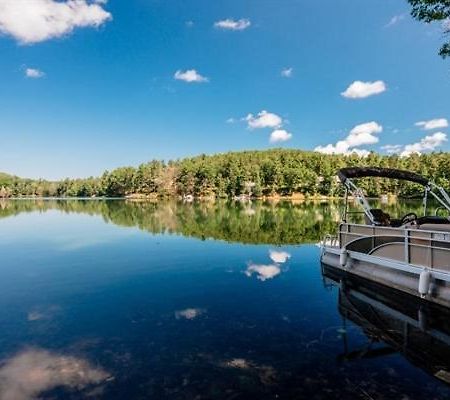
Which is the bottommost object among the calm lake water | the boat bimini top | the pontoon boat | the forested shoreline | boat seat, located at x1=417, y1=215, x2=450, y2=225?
the calm lake water

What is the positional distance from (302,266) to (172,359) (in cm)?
1109

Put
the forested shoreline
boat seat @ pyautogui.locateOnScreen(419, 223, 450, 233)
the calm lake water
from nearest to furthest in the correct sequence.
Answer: the calm lake water < boat seat @ pyautogui.locateOnScreen(419, 223, 450, 233) < the forested shoreline

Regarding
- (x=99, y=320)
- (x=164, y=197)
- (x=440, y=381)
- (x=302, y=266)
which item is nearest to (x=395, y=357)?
(x=440, y=381)

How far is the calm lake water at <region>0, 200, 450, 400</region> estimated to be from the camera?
6605 millimetres

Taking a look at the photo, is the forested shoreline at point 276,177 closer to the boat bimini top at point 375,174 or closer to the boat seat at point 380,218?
the boat bimini top at point 375,174

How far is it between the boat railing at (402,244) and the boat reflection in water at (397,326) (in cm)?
119

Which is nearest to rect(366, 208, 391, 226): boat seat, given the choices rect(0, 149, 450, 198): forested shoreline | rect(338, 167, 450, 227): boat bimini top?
rect(338, 167, 450, 227): boat bimini top

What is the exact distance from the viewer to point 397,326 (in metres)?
9.62

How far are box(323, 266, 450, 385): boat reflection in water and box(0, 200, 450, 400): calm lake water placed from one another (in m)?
0.04

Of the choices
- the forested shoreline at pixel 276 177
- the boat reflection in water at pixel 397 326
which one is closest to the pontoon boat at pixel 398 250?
the boat reflection in water at pixel 397 326

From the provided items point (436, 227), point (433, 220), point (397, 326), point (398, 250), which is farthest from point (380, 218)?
point (397, 326)

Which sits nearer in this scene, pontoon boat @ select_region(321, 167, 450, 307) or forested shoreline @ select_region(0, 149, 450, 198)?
pontoon boat @ select_region(321, 167, 450, 307)

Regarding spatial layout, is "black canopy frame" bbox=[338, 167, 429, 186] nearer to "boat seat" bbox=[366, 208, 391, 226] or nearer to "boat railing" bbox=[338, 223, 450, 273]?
"boat seat" bbox=[366, 208, 391, 226]

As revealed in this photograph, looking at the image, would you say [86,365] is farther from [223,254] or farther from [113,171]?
[113,171]
